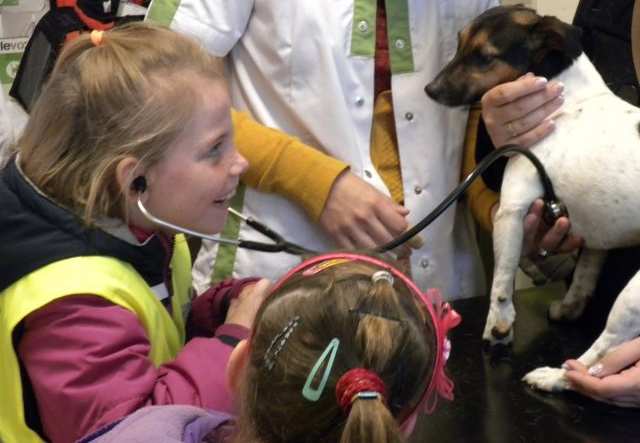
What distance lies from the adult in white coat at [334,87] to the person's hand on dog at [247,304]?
0.22 meters

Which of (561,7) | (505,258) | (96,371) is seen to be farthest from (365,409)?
(561,7)

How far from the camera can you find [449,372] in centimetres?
111

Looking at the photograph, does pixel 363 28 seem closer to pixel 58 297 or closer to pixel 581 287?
pixel 581 287

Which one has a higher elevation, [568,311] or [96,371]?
[96,371]

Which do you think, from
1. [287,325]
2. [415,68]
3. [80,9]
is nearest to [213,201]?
[287,325]

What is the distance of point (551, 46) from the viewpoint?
1.36 m

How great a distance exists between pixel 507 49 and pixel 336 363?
86cm

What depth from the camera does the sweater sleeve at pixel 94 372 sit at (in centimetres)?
82

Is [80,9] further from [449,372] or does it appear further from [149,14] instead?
[449,372]

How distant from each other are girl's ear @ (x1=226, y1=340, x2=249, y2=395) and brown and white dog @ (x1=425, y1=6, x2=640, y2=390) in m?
0.53

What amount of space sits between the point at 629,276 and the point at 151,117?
77 centimetres

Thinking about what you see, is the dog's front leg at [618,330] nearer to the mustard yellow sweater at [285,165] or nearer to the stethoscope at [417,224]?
the stethoscope at [417,224]

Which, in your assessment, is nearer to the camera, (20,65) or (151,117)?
(151,117)

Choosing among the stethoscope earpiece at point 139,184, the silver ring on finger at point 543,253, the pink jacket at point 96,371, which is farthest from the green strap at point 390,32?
the pink jacket at point 96,371
